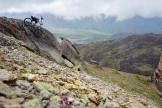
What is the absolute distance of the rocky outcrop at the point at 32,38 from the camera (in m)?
39.2

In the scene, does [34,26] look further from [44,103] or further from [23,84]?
[44,103]

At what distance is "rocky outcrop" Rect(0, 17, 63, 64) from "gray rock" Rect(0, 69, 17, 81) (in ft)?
49.3

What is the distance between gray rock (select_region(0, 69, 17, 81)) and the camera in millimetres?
19792

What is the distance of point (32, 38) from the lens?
4266cm

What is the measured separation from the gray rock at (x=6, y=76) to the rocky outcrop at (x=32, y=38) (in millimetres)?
15040

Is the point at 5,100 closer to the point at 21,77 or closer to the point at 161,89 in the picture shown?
the point at 21,77

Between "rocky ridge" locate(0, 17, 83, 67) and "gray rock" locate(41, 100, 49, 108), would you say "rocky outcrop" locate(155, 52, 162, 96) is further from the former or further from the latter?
"gray rock" locate(41, 100, 49, 108)

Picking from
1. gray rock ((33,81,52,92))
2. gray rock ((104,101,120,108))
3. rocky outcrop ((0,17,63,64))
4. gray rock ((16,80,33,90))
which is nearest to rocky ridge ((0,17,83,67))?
rocky outcrop ((0,17,63,64))

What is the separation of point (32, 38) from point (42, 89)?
78.1 feet

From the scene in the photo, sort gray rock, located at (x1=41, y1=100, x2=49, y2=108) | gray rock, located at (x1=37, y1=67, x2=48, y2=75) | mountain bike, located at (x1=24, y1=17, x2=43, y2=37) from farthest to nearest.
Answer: mountain bike, located at (x1=24, y1=17, x2=43, y2=37)
gray rock, located at (x1=37, y1=67, x2=48, y2=75)
gray rock, located at (x1=41, y1=100, x2=49, y2=108)

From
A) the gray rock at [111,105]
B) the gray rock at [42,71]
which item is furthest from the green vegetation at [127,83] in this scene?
the gray rock at [111,105]

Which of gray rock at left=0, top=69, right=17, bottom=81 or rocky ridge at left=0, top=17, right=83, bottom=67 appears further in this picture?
rocky ridge at left=0, top=17, right=83, bottom=67

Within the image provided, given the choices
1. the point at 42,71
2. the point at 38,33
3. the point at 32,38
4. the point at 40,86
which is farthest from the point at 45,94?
the point at 38,33

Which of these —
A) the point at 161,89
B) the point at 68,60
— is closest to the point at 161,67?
the point at 161,89
